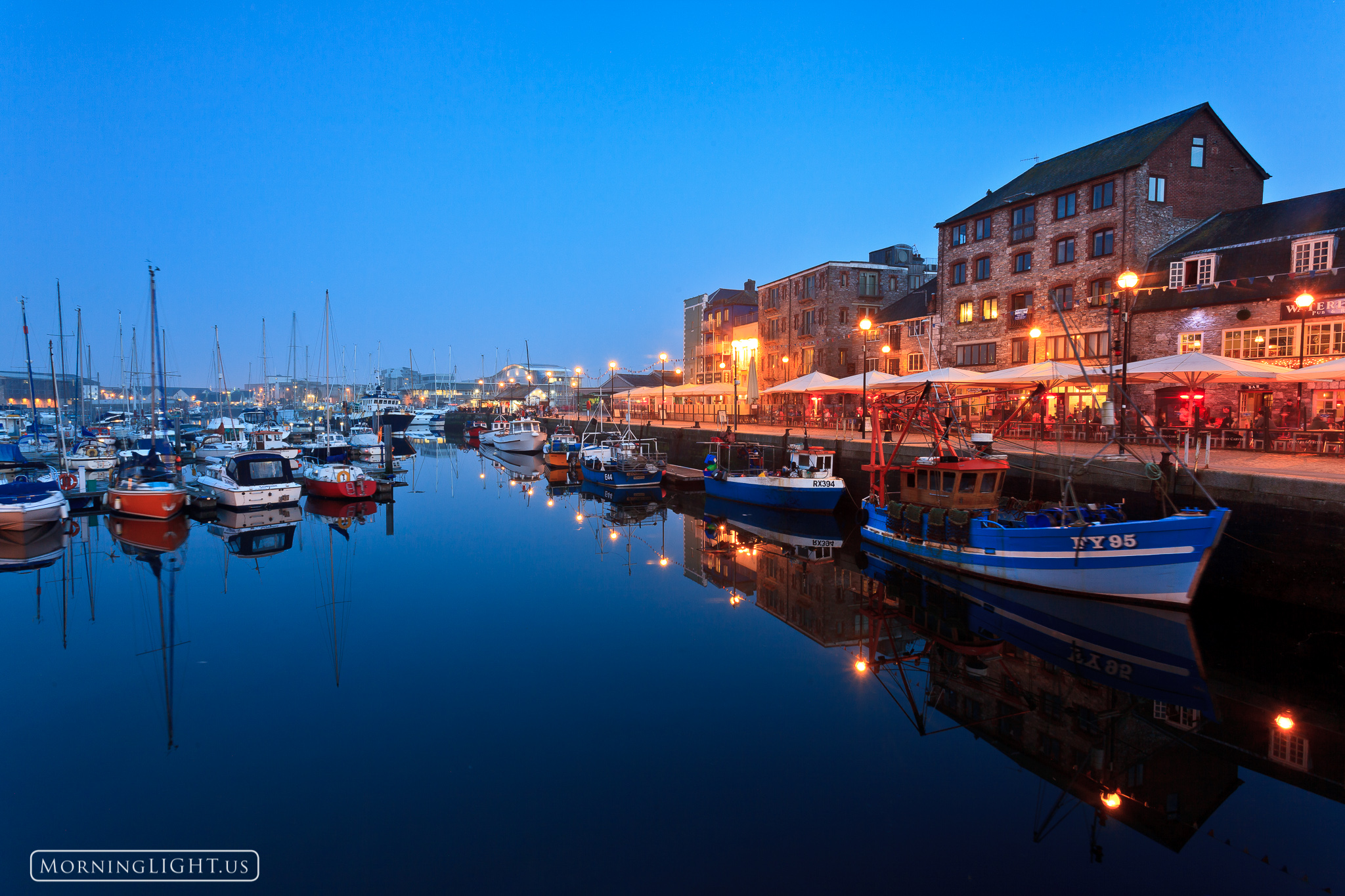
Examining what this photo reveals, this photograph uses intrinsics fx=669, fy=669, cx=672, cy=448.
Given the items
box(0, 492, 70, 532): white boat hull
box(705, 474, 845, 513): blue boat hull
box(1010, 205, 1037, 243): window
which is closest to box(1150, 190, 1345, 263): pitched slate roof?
box(1010, 205, 1037, 243): window

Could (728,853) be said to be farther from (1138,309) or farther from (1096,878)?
(1138,309)

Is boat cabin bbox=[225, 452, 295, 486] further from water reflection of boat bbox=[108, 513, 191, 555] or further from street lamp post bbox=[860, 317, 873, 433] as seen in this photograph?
street lamp post bbox=[860, 317, 873, 433]

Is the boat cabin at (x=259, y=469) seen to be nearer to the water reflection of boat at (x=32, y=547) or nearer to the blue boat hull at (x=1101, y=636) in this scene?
the water reflection of boat at (x=32, y=547)

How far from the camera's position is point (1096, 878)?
708 cm

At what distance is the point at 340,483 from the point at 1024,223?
37.4 meters

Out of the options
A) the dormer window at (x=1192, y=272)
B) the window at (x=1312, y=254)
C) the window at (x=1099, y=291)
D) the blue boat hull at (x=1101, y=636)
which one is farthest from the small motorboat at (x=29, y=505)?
the window at (x=1312, y=254)

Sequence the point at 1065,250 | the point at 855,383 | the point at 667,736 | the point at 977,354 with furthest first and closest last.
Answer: the point at 977,354
the point at 855,383
the point at 1065,250
the point at 667,736

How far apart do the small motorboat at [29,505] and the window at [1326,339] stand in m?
45.5

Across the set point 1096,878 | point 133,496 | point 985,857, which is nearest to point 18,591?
point 133,496

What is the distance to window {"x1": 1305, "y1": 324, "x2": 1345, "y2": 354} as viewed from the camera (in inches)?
938

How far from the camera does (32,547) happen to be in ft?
73.2

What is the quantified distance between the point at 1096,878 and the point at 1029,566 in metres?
10.5

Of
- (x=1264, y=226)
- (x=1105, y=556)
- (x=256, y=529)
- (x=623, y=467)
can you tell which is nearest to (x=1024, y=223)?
(x=1264, y=226)

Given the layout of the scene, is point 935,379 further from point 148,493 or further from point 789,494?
point 148,493
